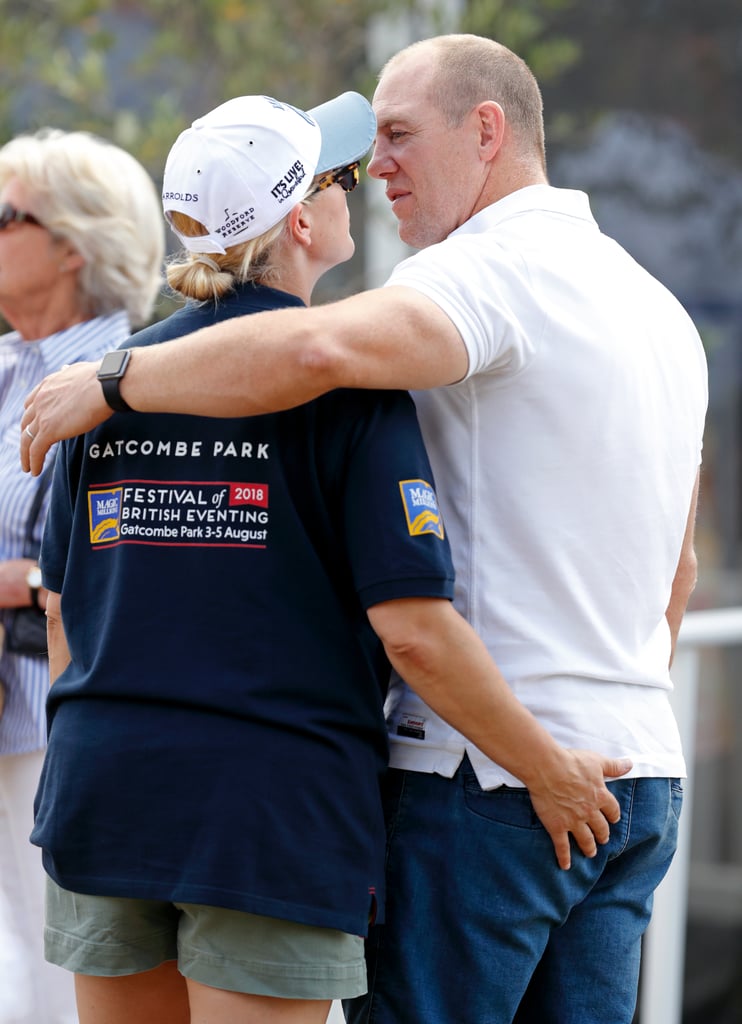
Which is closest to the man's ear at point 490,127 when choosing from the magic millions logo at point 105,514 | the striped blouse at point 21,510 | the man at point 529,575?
the man at point 529,575

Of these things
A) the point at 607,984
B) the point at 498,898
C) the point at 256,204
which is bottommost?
the point at 607,984

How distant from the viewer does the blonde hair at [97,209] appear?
8.93 ft

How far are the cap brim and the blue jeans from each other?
0.89 meters

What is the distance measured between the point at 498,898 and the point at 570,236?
3.14 ft

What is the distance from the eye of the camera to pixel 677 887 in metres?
2.94

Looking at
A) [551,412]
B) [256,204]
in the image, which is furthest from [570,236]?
[256,204]

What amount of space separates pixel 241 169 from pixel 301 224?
12 centimetres

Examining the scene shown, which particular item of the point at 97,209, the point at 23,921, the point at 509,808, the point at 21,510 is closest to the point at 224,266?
the point at 509,808

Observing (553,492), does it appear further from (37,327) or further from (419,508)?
(37,327)

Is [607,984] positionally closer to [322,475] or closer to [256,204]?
[322,475]

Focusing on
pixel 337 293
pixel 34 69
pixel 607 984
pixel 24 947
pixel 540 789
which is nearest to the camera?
pixel 540 789

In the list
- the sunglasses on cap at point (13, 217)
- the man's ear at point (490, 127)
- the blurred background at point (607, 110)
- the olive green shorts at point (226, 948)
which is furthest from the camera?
the blurred background at point (607, 110)

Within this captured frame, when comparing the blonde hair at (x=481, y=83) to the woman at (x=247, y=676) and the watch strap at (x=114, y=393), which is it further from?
the watch strap at (x=114, y=393)

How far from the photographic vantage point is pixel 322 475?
163 cm
